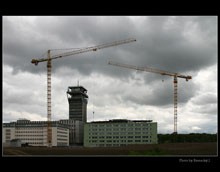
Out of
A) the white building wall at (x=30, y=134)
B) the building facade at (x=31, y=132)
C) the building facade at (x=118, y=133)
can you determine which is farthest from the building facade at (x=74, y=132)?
the building facade at (x=118, y=133)

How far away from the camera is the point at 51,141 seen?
339 ft

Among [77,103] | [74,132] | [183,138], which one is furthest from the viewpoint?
[77,103]

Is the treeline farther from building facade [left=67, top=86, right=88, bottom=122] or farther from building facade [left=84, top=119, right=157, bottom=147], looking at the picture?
building facade [left=67, top=86, right=88, bottom=122]

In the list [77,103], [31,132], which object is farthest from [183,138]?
[77,103]

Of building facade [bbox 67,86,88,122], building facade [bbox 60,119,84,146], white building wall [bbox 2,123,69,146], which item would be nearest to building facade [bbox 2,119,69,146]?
white building wall [bbox 2,123,69,146]

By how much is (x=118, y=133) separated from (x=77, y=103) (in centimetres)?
6991

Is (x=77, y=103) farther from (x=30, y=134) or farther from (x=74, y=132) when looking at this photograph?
(x=30, y=134)

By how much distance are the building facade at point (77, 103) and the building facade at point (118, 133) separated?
200 ft

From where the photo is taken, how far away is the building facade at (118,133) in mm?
99019

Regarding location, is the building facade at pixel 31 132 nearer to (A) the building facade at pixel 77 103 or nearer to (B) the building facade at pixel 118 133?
(B) the building facade at pixel 118 133

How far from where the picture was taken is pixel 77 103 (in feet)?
559

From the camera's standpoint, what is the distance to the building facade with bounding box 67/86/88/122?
168 metres

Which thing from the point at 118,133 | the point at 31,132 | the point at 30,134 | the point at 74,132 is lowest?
the point at 74,132
